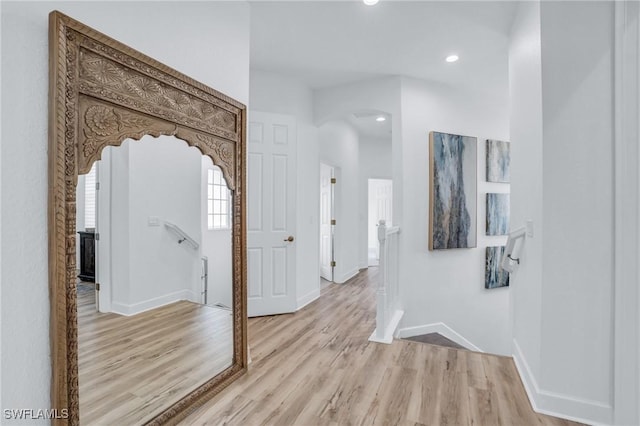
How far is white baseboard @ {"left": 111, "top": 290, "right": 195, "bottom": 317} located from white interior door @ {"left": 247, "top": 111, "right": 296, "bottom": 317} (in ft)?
5.26

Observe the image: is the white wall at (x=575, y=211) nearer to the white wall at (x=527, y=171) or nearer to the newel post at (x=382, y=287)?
the white wall at (x=527, y=171)

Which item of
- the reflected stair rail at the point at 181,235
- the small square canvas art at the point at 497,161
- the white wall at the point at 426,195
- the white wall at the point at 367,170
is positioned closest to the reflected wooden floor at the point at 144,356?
the reflected stair rail at the point at 181,235

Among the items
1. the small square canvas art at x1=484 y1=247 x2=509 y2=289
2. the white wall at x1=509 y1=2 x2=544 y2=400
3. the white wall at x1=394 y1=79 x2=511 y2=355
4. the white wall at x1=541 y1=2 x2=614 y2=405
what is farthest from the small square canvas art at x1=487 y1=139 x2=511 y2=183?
the white wall at x1=541 y1=2 x2=614 y2=405

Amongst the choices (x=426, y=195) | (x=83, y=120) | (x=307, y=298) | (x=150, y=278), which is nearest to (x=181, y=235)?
(x=150, y=278)

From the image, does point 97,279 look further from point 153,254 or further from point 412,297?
point 412,297

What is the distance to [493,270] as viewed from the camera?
13.2 ft

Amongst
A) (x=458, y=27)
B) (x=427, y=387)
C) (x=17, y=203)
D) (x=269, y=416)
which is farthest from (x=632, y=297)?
(x=17, y=203)

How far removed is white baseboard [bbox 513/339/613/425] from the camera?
5.41ft

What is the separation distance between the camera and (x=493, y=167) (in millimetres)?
4020

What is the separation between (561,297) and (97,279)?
2.34 metres

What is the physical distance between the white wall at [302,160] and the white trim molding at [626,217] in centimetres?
276

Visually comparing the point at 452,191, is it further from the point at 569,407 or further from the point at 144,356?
the point at 144,356

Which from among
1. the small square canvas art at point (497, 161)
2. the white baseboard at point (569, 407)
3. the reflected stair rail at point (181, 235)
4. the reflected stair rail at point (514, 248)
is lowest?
the white baseboard at point (569, 407)

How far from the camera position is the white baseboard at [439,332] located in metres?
3.51
